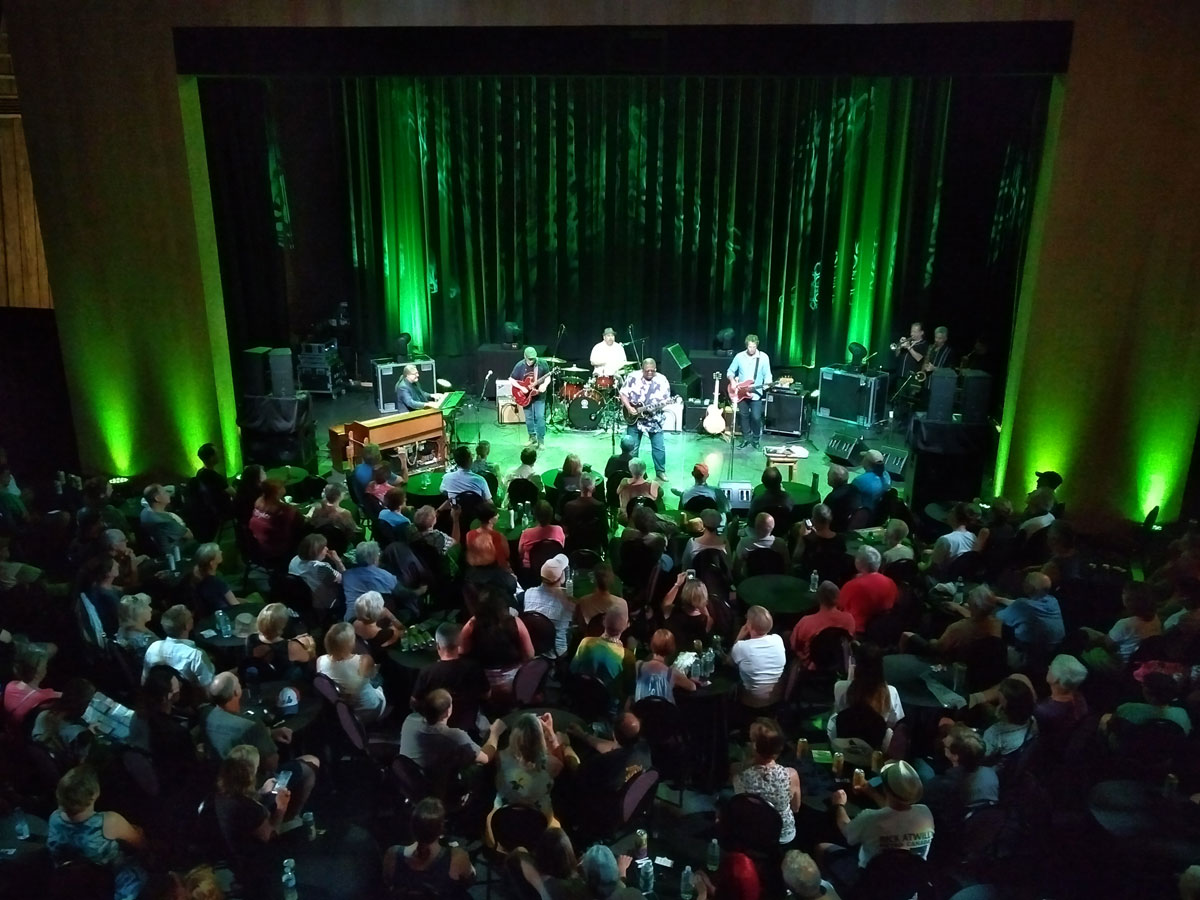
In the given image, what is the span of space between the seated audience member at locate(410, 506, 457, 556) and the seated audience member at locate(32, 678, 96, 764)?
99.0 inches

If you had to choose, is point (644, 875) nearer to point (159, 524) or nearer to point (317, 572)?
point (317, 572)

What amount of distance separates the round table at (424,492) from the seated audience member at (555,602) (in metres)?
2.44

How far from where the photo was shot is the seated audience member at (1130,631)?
5.77 m

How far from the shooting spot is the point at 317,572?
6523 mm

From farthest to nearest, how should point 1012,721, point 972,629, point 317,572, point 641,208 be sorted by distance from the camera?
point 641,208 < point 317,572 < point 972,629 < point 1012,721

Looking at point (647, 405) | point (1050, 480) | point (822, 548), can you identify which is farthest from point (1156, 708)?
point (647, 405)

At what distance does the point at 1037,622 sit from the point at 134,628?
5.40m

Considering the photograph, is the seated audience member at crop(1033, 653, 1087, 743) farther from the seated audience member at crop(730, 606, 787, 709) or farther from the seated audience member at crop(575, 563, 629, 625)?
the seated audience member at crop(575, 563, 629, 625)

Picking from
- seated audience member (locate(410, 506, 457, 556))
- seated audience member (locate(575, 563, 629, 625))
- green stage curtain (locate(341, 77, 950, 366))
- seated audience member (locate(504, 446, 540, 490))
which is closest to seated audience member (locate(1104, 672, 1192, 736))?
seated audience member (locate(575, 563, 629, 625))

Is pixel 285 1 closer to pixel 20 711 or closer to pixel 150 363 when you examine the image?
pixel 150 363

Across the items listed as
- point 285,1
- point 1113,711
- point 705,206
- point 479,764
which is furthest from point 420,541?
point 705,206

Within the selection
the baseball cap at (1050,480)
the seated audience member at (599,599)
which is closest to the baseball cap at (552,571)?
the seated audience member at (599,599)

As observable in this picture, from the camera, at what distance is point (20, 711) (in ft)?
16.6

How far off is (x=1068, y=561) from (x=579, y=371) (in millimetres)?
7770
